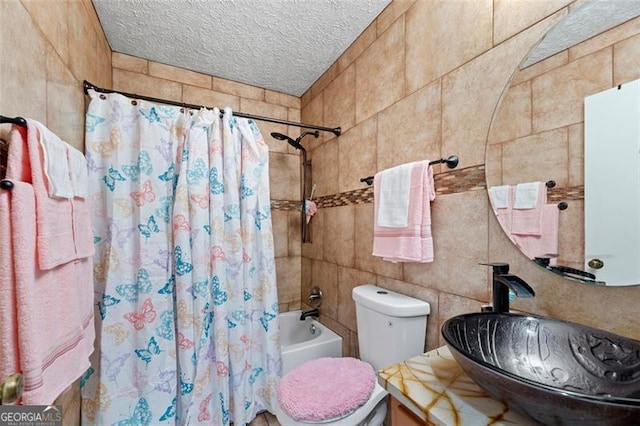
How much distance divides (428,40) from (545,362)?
50.4 inches

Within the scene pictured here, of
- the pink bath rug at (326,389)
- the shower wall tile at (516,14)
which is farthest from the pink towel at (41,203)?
the shower wall tile at (516,14)

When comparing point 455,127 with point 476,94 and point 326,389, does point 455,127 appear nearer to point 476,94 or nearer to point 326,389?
point 476,94

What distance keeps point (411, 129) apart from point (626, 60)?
2.29 ft

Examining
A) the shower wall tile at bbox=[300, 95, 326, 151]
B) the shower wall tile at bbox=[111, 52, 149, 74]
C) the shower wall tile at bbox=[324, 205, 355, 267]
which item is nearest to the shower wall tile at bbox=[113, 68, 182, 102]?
the shower wall tile at bbox=[111, 52, 149, 74]

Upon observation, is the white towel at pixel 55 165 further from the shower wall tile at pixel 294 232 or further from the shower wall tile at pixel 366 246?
the shower wall tile at pixel 294 232

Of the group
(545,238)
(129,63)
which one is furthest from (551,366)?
(129,63)

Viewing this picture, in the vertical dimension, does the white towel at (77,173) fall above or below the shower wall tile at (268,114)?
below

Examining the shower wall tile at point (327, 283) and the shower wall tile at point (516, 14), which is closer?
the shower wall tile at point (516, 14)

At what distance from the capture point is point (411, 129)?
1287 millimetres

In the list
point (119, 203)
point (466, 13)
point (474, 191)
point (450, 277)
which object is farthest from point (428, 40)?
point (119, 203)

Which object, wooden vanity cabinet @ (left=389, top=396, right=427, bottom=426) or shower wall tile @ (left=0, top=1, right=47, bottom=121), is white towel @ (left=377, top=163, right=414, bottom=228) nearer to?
wooden vanity cabinet @ (left=389, top=396, right=427, bottom=426)

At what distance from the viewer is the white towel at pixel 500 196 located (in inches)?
36.0

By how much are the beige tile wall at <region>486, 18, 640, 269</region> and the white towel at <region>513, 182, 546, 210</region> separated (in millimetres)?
20

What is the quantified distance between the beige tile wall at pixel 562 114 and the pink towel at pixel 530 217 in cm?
5
